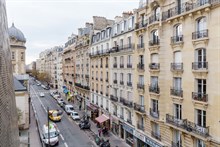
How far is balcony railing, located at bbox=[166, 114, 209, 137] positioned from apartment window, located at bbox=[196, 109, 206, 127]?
29 cm

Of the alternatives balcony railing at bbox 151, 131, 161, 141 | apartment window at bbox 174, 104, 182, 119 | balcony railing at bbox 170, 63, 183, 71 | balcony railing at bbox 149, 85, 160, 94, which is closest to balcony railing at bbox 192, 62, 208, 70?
balcony railing at bbox 170, 63, 183, 71

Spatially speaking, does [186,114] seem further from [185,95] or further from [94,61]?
[94,61]

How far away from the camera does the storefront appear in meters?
28.6

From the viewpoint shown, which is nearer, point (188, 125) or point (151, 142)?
point (188, 125)

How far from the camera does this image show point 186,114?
19.2 meters

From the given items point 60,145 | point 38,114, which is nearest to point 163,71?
point 60,145

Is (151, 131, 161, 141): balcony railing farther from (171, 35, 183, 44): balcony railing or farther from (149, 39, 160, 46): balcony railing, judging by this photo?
(171, 35, 183, 44): balcony railing

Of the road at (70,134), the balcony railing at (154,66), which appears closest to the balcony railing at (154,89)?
the balcony railing at (154,66)

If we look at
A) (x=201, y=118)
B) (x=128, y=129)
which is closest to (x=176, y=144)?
(x=201, y=118)

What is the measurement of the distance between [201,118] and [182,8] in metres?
9.30

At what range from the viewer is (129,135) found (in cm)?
2980

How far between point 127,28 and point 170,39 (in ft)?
33.7

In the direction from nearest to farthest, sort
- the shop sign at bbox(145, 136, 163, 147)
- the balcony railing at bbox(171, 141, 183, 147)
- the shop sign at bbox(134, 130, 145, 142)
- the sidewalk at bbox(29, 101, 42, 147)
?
the balcony railing at bbox(171, 141, 183, 147)
the shop sign at bbox(145, 136, 163, 147)
the shop sign at bbox(134, 130, 145, 142)
the sidewalk at bbox(29, 101, 42, 147)

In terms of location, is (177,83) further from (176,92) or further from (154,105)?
(154,105)
